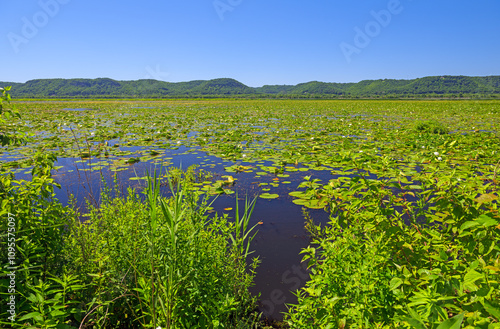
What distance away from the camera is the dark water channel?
9.73ft

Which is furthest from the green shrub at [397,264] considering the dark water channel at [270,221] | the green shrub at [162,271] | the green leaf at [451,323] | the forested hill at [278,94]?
the forested hill at [278,94]

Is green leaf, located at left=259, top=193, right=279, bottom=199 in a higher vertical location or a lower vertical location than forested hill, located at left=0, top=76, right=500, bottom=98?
lower

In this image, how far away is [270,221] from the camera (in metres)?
4.49

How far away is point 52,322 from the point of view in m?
1.25

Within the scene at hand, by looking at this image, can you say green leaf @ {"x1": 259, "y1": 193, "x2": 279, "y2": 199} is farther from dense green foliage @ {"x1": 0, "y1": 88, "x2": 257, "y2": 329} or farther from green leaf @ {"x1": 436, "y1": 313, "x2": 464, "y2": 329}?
green leaf @ {"x1": 436, "y1": 313, "x2": 464, "y2": 329}

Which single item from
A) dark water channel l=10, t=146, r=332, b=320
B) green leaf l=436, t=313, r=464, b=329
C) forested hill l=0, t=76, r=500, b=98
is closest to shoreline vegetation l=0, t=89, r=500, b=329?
green leaf l=436, t=313, r=464, b=329

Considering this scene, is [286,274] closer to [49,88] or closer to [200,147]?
[200,147]

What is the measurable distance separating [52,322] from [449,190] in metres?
2.42

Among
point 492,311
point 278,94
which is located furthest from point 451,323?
point 278,94

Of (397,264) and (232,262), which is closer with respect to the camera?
(397,264)

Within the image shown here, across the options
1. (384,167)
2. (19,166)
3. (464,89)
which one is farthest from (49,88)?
(464,89)

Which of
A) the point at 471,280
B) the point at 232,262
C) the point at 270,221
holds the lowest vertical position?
the point at 270,221

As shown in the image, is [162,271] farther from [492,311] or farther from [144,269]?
[492,311]

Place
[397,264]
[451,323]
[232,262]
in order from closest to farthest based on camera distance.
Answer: [451,323], [397,264], [232,262]
